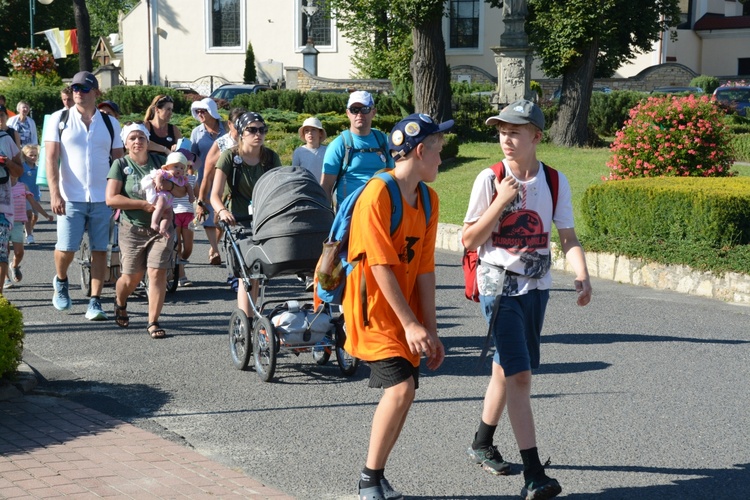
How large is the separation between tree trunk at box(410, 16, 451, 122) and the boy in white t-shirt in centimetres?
2160

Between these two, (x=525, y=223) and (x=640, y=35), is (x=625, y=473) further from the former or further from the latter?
(x=640, y=35)

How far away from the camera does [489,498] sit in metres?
4.97

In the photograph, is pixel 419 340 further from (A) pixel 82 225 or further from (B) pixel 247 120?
(A) pixel 82 225

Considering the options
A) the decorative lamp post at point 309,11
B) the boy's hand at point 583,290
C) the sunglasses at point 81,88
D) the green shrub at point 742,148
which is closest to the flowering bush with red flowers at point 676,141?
the sunglasses at point 81,88

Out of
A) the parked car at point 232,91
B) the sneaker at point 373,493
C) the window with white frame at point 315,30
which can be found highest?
the window with white frame at point 315,30

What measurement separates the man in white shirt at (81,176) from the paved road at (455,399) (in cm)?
63

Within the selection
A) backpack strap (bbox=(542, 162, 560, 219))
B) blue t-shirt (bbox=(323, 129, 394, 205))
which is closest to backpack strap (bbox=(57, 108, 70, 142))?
blue t-shirt (bbox=(323, 129, 394, 205))

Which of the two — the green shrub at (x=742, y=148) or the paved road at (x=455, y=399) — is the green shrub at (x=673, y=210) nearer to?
the paved road at (x=455, y=399)

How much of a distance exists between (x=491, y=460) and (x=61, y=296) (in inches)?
217

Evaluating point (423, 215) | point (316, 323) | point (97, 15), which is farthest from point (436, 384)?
point (97, 15)

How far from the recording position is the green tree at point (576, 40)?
2670 cm

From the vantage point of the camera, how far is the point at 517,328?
4.94m

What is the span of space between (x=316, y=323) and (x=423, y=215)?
8.42 feet

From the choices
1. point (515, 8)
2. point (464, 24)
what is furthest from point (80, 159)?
point (464, 24)
